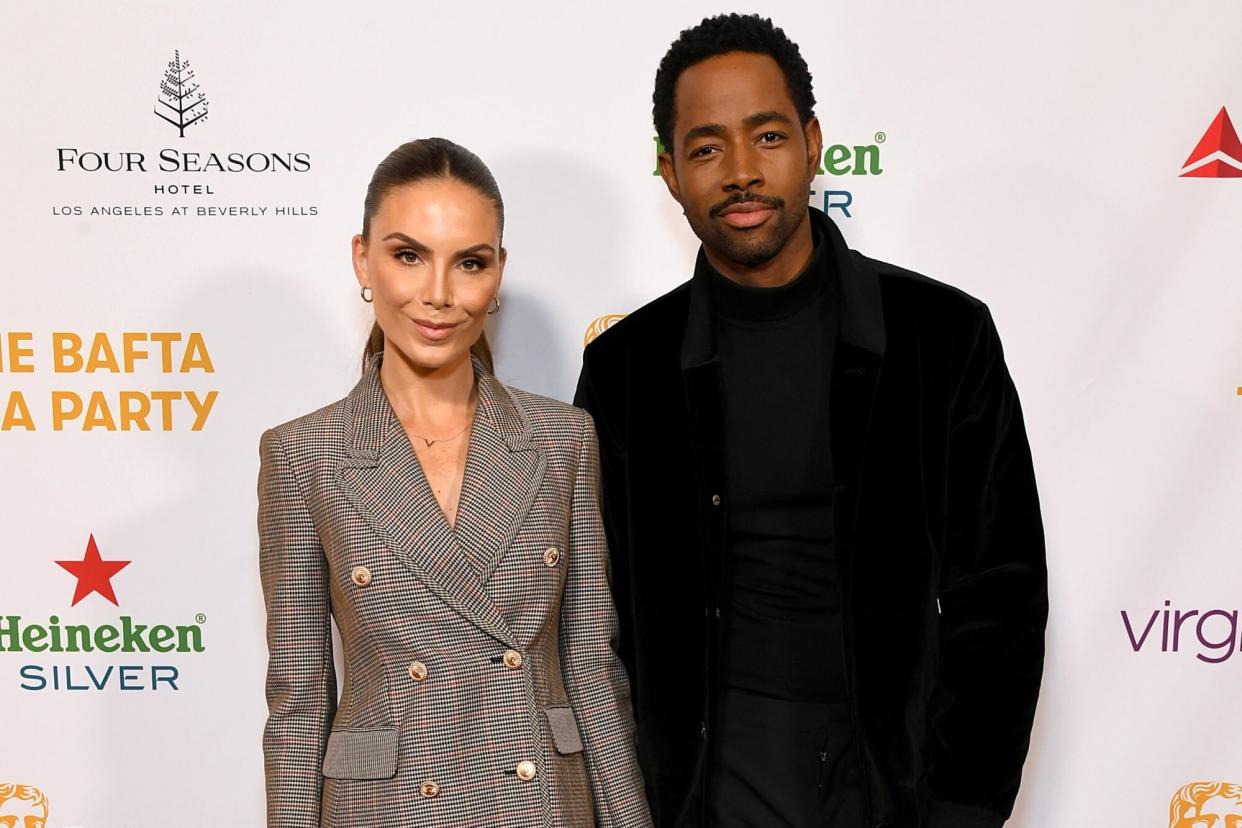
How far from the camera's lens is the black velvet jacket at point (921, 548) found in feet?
4.73

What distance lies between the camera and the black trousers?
57.5 inches

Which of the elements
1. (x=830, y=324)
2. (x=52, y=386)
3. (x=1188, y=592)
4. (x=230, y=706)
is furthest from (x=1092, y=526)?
(x=52, y=386)

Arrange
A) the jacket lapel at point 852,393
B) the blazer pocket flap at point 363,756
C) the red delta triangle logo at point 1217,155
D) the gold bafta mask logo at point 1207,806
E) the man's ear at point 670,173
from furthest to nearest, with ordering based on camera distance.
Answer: the gold bafta mask logo at point 1207,806
the red delta triangle logo at point 1217,155
the man's ear at point 670,173
the jacket lapel at point 852,393
the blazer pocket flap at point 363,756

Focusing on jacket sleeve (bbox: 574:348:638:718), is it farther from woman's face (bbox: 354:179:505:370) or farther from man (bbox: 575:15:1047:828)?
woman's face (bbox: 354:179:505:370)

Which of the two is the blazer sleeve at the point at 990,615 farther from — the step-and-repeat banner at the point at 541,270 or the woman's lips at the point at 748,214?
the step-and-repeat banner at the point at 541,270

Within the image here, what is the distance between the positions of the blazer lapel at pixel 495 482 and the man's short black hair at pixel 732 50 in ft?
1.49

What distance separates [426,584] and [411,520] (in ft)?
0.26

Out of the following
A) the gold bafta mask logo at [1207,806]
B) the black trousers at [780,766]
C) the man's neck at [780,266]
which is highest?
the man's neck at [780,266]

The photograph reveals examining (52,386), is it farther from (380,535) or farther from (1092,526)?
(1092,526)

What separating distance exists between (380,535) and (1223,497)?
146 centimetres

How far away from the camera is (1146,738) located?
1972 mm

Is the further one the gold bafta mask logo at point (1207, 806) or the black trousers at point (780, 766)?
the gold bafta mask logo at point (1207, 806)

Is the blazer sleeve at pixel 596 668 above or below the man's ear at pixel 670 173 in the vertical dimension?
below

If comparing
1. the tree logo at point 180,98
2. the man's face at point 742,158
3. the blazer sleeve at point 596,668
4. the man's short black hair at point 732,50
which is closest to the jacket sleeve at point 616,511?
the blazer sleeve at point 596,668
